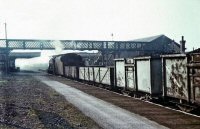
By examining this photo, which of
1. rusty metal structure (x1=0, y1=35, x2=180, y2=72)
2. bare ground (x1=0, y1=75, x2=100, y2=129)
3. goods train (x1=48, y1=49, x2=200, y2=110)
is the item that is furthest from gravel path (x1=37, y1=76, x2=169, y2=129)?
rusty metal structure (x1=0, y1=35, x2=180, y2=72)

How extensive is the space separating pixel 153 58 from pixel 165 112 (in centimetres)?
371

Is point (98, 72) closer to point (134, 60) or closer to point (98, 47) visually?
point (134, 60)

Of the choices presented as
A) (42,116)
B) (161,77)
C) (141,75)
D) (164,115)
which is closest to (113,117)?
(164,115)

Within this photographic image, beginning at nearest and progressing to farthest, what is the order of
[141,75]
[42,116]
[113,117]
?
1. [113,117]
2. [42,116]
3. [141,75]

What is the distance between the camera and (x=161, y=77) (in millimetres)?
Answer: 16234

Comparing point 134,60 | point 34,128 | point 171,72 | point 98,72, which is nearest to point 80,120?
→ point 34,128

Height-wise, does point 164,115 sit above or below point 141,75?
below

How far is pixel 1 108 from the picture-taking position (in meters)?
16.3

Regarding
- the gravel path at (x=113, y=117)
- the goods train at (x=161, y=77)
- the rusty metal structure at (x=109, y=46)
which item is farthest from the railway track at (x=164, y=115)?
the rusty metal structure at (x=109, y=46)

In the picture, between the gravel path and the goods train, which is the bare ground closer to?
the gravel path

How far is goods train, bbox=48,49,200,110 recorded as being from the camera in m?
12.6

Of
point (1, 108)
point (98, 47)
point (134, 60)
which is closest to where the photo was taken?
point (1, 108)

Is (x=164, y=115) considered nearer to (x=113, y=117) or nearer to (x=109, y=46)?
(x=113, y=117)

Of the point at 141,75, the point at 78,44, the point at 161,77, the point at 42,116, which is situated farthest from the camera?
the point at 78,44
